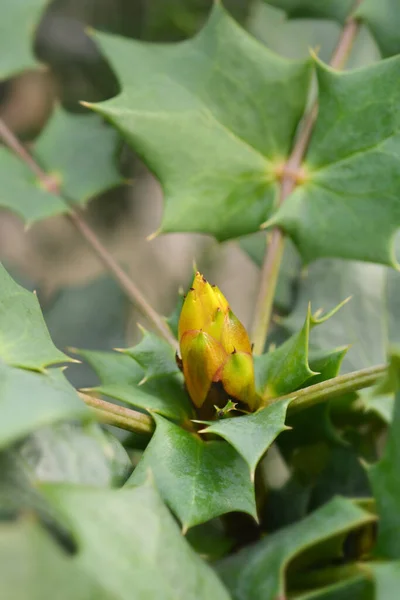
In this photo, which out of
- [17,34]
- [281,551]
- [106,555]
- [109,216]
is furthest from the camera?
[109,216]

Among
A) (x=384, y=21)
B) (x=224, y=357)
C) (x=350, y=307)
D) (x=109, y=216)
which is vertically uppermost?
(x=384, y=21)

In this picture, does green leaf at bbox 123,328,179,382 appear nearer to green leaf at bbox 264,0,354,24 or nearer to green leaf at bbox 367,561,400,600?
green leaf at bbox 367,561,400,600

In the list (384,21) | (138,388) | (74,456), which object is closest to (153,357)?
(138,388)

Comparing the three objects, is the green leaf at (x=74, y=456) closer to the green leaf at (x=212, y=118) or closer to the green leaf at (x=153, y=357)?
the green leaf at (x=153, y=357)

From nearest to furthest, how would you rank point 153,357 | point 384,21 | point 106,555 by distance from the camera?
1. point 106,555
2. point 153,357
3. point 384,21

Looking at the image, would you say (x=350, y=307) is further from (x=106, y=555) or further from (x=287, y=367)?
(x=106, y=555)

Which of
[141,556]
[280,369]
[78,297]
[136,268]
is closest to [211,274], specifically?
[136,268]

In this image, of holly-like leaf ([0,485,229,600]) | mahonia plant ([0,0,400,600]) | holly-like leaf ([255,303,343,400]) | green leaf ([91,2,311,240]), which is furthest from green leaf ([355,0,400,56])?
holly-like leaf ([0,485,229,600])
